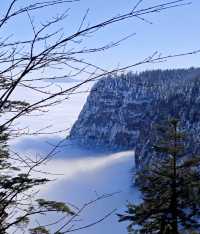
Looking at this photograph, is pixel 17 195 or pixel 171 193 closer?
pixel 17 195

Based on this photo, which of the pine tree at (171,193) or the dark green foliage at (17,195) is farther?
the pine tree at (171,193)

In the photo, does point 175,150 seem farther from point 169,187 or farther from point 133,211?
point 133,211

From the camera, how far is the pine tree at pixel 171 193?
1612 cm

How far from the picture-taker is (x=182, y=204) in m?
16.5

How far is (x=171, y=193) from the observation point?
1650 cm

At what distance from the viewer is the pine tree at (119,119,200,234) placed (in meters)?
16.1

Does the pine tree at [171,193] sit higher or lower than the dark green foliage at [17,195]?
lower

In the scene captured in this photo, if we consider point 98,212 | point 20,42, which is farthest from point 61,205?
point 98,212

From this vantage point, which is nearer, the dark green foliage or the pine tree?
the dark green foliage

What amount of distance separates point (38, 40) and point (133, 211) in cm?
1512

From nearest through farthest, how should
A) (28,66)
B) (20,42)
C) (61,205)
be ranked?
(28,66), (20,42), (61,205)

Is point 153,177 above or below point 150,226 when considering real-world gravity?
above

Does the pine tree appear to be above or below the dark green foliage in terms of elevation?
below

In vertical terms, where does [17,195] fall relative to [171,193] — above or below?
above
